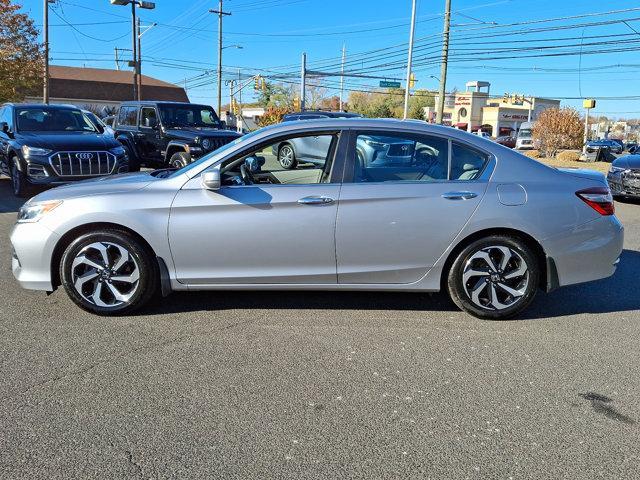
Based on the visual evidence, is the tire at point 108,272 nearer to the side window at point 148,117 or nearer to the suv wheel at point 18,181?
the suv wheel at point 18,181

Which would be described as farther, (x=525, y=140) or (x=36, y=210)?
(x=525, y=140)

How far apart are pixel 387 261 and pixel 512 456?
1.91 meters

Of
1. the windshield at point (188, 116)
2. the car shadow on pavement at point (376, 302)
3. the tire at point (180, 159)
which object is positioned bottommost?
the car shadow on pavement at point (376, 302)

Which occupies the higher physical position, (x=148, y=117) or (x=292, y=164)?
(x=148, y=117)

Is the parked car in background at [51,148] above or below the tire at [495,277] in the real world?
above

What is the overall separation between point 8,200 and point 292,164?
731cm

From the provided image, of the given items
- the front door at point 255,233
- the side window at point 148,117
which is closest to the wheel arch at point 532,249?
the front door at point 255,233

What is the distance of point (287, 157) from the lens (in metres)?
5.55

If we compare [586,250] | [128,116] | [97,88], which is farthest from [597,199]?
[97,88]

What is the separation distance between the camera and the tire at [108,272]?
14.0ft

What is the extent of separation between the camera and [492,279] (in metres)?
4.39

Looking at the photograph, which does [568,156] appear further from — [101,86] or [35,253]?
[101,86]

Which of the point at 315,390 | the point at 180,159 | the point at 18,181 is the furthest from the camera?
the point at 180,159

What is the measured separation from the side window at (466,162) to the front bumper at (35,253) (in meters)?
3.21
